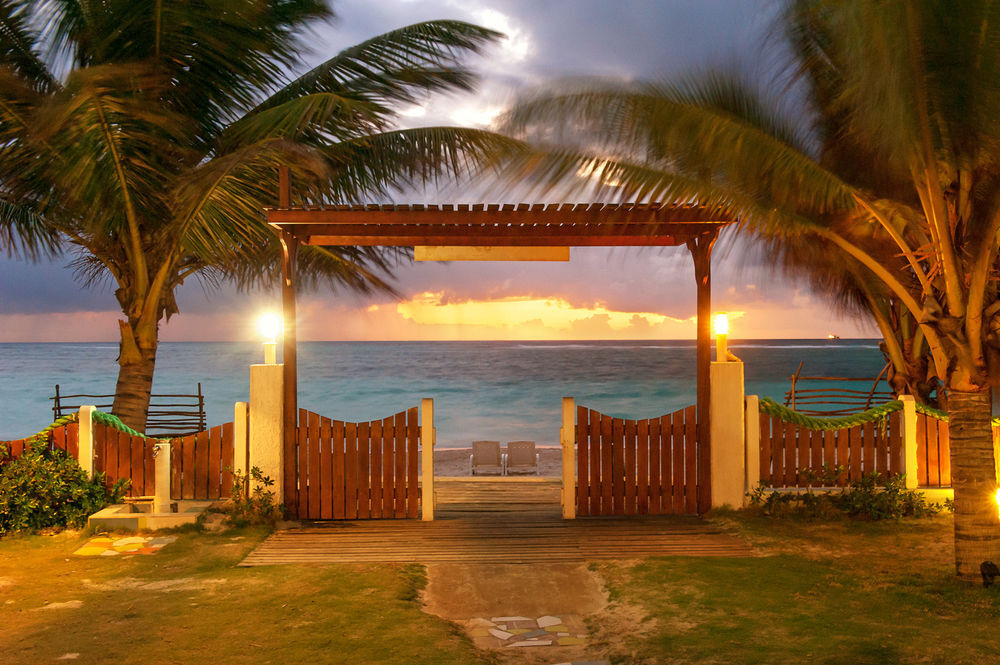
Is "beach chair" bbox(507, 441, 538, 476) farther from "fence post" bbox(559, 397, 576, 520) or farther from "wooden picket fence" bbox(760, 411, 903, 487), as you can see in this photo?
"wooden picket fence" bbox(760, 411, 903, 487)

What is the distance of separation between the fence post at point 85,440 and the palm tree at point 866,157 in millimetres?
5207

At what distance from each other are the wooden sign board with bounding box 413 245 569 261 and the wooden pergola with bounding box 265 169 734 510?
0.15 feet

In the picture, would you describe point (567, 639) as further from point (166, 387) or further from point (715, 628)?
point (166, 387)

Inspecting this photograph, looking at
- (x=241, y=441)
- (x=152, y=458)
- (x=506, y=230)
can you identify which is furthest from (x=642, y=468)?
(x=152, y=458)

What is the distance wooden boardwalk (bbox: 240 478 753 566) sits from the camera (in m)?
5.65

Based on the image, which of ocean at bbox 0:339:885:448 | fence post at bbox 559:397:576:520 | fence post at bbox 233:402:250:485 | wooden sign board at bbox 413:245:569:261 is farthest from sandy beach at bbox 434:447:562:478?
ocean at bbox 0:339:885:448

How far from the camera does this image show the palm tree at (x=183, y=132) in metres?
7.35

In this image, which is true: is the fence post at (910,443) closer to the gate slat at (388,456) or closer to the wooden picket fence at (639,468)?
the wooden picket fence at (639,468)

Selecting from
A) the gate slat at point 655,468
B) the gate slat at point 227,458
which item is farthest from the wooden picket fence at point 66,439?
the gate slat at point 655,468

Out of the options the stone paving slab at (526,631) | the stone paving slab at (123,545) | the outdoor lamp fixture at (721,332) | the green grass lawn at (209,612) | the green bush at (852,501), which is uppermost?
the outdoor lamp fixture at (721,332)

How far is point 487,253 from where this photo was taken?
715 centimetres

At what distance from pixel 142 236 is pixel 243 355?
75160 mm

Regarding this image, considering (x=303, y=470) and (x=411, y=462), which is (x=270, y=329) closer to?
(x=303, y=470)

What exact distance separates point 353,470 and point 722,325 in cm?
411
